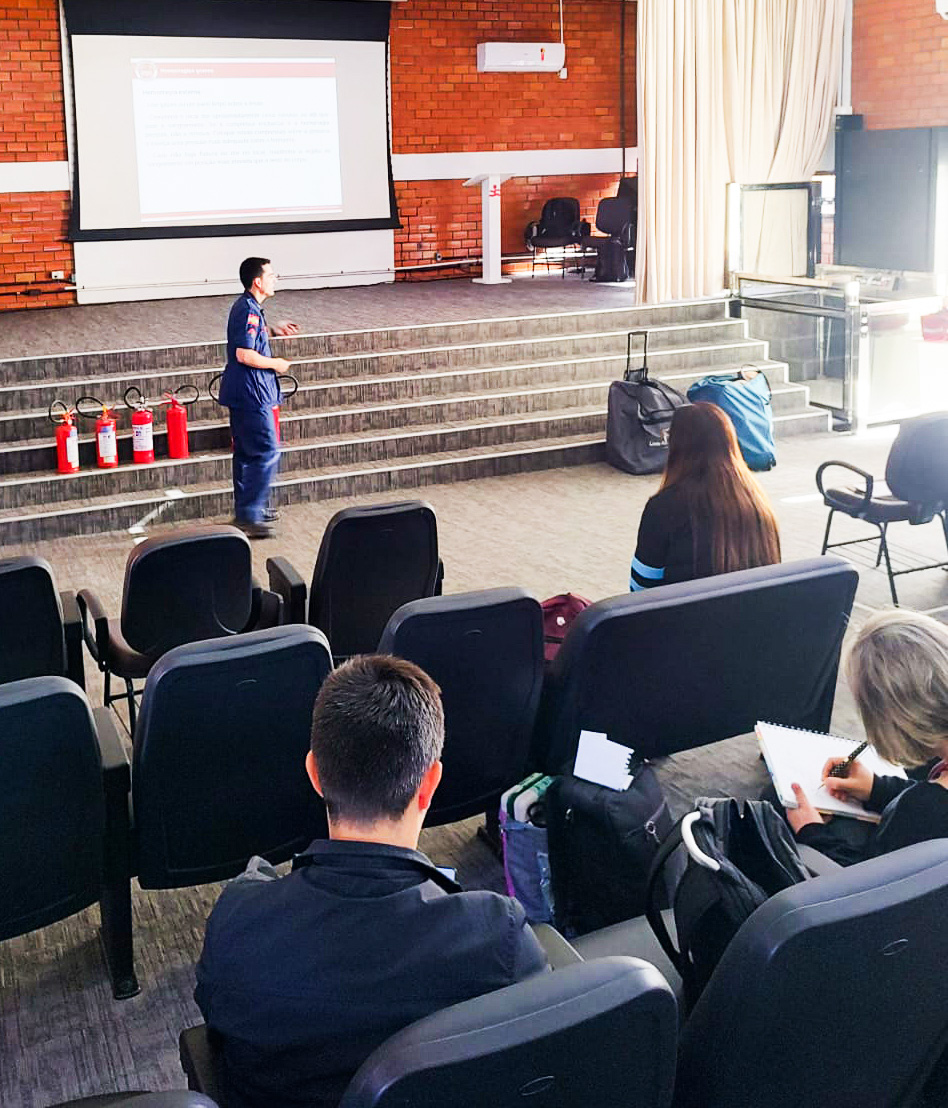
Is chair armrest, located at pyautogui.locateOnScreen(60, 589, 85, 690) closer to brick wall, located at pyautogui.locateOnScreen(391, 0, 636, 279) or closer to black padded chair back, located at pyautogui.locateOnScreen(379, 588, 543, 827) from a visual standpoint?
black padded chair back, located at pyautogui.locateOnScreen(379, 588, 543, 827)

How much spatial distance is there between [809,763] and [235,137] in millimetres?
10573

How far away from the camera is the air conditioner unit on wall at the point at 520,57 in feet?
42.6

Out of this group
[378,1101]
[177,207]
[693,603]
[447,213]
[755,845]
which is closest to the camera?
[378,1101]

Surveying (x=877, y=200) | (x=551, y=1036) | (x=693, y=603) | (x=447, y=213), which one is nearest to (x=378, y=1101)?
(x=551, y=1036)

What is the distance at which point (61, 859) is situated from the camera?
2758 millimetres

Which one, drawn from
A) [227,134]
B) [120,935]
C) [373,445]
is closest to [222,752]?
[120,935]

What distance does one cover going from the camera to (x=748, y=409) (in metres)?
8.38

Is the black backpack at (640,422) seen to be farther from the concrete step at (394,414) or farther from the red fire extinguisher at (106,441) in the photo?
the red fire extinguisher at (106,441)

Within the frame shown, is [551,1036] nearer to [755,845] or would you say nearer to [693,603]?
[755,845]

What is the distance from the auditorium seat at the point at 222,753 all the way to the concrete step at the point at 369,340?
601 cm

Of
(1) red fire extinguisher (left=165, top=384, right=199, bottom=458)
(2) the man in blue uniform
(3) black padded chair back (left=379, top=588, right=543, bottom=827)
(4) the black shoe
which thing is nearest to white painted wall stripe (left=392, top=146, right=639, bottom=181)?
(1) red fire extinguisher (left=165, top=384, right=199, bottom=458)

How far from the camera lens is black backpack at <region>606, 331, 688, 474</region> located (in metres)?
8.34

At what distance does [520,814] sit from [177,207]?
33.3 ft

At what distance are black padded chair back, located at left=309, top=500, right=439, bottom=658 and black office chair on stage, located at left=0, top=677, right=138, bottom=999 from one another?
62.7 inches
